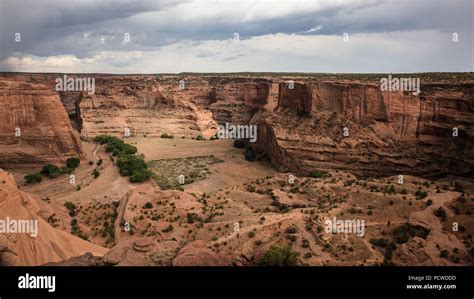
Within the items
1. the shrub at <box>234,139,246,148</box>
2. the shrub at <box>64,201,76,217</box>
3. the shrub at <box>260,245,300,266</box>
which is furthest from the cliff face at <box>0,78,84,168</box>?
the shrub at <box>260,245,300,266</box>

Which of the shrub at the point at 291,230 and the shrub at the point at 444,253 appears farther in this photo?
the shrub at the point at 291,230

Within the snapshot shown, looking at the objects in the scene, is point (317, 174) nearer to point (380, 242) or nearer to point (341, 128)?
point (341, 128)

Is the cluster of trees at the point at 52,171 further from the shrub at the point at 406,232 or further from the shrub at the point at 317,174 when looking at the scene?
the shrub at the point at 406,232

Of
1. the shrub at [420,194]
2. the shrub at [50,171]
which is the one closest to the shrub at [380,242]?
the shrub at [420,194]

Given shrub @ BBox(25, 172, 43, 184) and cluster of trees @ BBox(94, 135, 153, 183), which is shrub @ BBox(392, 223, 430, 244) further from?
shrub @ BBox(25, 172, 43, 184)

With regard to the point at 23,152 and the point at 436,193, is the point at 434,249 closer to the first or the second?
the point at 436,193

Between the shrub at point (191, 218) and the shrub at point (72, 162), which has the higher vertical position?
the shrub at point (72, 162)

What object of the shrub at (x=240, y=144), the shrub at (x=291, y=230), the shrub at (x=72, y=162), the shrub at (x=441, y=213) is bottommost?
the shrub at (x=291, y=230)
